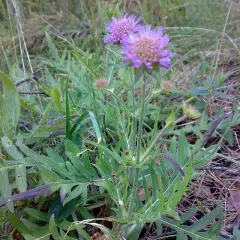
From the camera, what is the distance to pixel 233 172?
1.65 meters

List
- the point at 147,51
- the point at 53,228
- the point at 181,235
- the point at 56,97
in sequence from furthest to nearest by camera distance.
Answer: the point at 56,97
the point at 181,235
the point at 53,228
the point at 147,51

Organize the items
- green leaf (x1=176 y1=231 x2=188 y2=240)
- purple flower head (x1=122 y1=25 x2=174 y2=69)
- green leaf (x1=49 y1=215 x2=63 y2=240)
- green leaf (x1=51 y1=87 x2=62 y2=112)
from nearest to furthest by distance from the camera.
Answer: purple flower head (x1=122 y1=25 x2=174 y2=69) < green leaf (x1=49 y1=215 x2=63 y2=240) < green leaf (x1=176 y1=231 x2=188 y2=240) < green leaf (x1=51 y1=87 x2=62 y2=112)

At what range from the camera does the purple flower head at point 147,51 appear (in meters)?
0.95

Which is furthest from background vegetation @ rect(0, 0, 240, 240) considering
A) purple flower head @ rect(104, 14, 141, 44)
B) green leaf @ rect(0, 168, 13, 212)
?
purple flower head @ rect(104, 14, 141, 44)

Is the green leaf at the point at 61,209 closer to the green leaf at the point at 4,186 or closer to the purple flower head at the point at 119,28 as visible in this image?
the green leaf at the point at 4,186

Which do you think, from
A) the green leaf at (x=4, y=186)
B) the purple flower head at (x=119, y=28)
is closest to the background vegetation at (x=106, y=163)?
the green leaf at (x=4, y=186)

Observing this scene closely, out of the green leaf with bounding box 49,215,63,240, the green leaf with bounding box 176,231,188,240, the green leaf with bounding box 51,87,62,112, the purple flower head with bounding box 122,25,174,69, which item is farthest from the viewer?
the green leaf with bounding box 51,87,62,112

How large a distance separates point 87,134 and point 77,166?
1.15 feet

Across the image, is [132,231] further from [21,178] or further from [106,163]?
[21,178]

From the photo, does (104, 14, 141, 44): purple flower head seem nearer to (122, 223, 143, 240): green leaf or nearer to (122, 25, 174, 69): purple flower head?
(122, 25, 174, 69): purple flower head

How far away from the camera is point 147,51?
0.96m

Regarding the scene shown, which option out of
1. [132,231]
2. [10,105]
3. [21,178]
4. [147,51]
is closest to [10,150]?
[21,178]

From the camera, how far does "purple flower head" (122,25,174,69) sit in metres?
0.95

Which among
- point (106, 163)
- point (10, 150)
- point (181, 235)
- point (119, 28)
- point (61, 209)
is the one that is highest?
point (119, 28)
